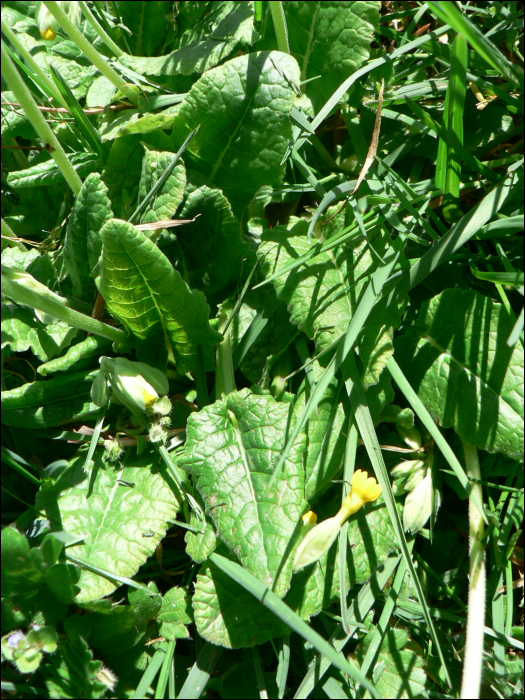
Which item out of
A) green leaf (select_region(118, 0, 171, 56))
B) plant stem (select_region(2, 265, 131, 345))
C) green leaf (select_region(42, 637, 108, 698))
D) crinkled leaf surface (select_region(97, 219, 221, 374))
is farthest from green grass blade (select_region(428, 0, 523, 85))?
green leaf (select_region(42, 637, 108, 698))

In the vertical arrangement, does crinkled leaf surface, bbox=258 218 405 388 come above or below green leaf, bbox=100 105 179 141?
below

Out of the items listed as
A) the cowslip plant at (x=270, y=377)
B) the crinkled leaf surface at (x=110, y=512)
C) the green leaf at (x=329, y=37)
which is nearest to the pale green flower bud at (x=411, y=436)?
the cowslip plant at (x=270, y=377)

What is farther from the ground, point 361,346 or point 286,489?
point 361,346

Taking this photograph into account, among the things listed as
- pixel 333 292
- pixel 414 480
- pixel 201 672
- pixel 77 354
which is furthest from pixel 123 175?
pixel 201 672

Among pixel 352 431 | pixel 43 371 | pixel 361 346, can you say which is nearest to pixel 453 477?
pixel 352 431

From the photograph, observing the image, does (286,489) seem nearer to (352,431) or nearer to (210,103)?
(352,431)

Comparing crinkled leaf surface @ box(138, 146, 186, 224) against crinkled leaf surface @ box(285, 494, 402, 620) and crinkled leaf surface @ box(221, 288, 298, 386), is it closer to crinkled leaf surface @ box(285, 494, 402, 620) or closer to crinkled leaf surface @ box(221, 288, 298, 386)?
crinkled leaf surface @ box(221, 288, 298, 386)

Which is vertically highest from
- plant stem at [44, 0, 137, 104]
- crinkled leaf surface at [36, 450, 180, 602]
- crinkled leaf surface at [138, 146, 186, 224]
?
plant stem at [44, 0, 137, 104]
